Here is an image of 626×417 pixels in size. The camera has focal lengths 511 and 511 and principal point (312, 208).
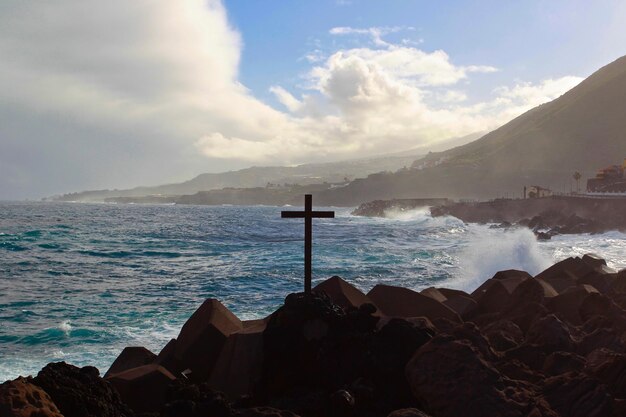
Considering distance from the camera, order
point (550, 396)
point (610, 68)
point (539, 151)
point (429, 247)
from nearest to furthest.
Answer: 1. point (550, 396)
2. point (429, 247)
3. point (539, 151)
4. point (610, 68)

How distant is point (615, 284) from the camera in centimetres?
1102

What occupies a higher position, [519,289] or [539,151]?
[539,151]

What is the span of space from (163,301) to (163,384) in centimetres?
1056

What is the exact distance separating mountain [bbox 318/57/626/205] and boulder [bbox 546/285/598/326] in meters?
143

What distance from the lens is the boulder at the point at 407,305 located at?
25.4 ft

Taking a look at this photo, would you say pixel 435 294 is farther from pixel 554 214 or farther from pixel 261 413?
pixel 554 214

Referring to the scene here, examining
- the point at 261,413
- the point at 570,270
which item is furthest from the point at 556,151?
the point at 261,413

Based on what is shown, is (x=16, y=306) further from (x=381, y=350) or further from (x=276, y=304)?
(x=381, y=350)

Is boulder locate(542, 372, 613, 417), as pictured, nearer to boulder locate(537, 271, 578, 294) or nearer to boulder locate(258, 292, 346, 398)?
boulder locate(258, 292, 346, 398)

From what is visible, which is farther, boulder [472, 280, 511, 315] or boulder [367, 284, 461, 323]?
boulder [472, 280, 511, 315]

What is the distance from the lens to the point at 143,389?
5484 millimetres

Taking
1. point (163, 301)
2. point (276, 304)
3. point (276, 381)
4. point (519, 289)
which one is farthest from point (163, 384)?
point (163, 301)

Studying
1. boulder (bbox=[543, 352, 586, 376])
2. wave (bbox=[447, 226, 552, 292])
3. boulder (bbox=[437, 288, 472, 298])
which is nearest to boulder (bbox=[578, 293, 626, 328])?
boulder (bbox=[437, 288, 472, 298])

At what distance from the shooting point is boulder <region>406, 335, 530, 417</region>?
4.50 metres
